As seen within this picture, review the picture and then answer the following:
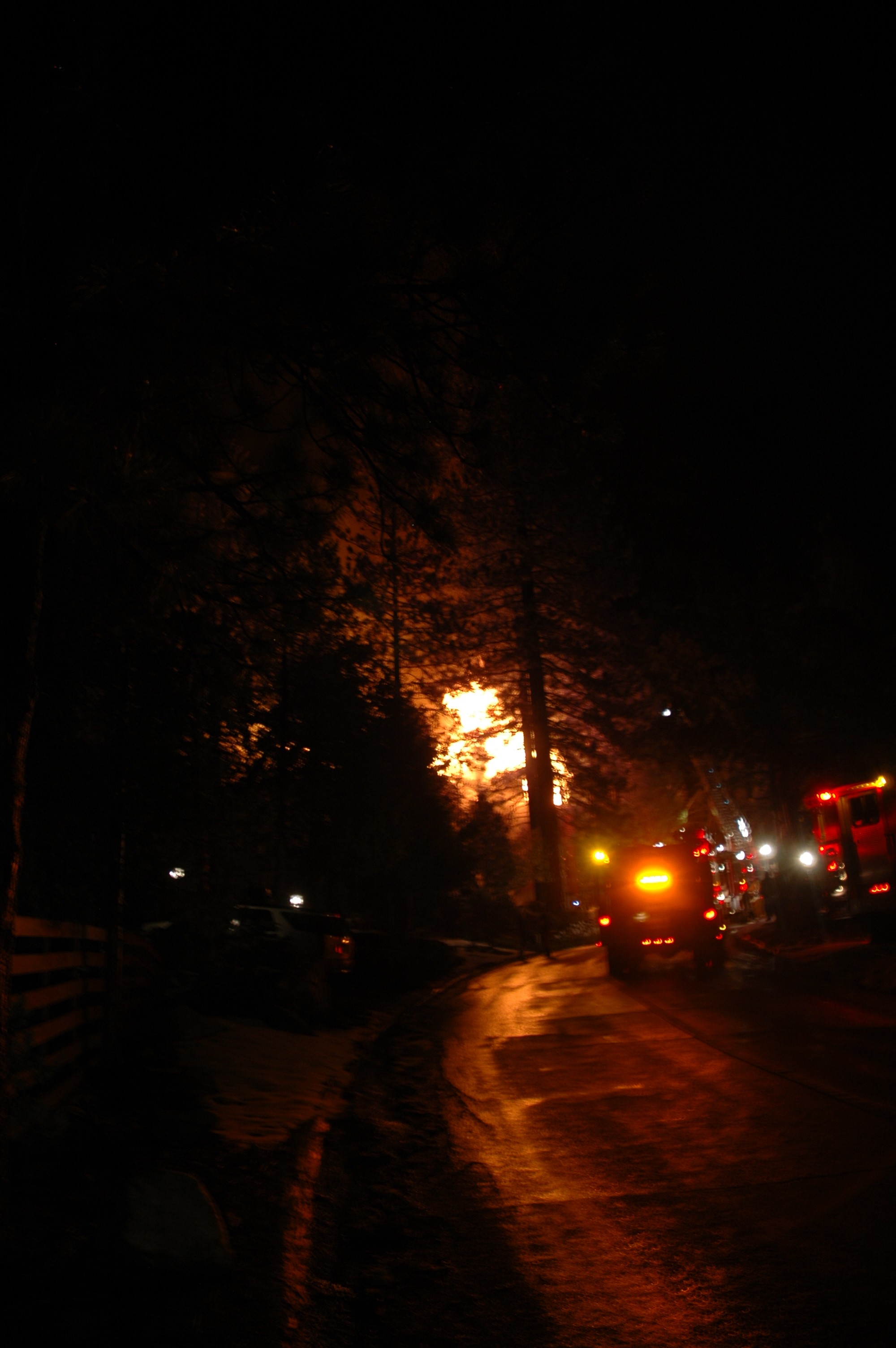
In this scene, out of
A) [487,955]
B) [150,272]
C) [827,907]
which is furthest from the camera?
[487,955]

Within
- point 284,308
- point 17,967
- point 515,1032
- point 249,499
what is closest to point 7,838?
point 17,967

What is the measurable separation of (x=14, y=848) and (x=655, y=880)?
15.7 meters

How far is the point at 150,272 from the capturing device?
18.7 ft

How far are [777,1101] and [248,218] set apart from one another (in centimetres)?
724

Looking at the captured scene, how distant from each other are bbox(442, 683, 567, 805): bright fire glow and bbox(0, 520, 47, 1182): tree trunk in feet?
112

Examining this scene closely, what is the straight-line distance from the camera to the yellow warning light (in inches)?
760

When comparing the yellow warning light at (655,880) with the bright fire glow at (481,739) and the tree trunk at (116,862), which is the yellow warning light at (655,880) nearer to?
the tree trunk at (116,862)

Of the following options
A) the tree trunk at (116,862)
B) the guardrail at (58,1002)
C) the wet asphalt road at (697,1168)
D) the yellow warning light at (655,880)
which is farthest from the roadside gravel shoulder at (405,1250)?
the yellow warning light at (655,880)

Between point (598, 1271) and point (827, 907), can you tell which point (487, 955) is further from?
point (598, 1271)

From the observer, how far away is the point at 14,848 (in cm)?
533

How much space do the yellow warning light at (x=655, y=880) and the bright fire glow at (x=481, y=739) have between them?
20418 mm

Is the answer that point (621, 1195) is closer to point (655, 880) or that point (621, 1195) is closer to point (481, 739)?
point (655, 880)

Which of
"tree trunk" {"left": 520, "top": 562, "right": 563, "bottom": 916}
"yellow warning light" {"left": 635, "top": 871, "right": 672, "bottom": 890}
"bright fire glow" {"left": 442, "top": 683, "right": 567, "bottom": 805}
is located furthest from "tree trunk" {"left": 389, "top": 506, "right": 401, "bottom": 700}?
"yellow warning light" {"left": 635, "top": 871, "right": 672, "bottom": 890}

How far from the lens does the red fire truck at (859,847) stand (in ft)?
64.5
